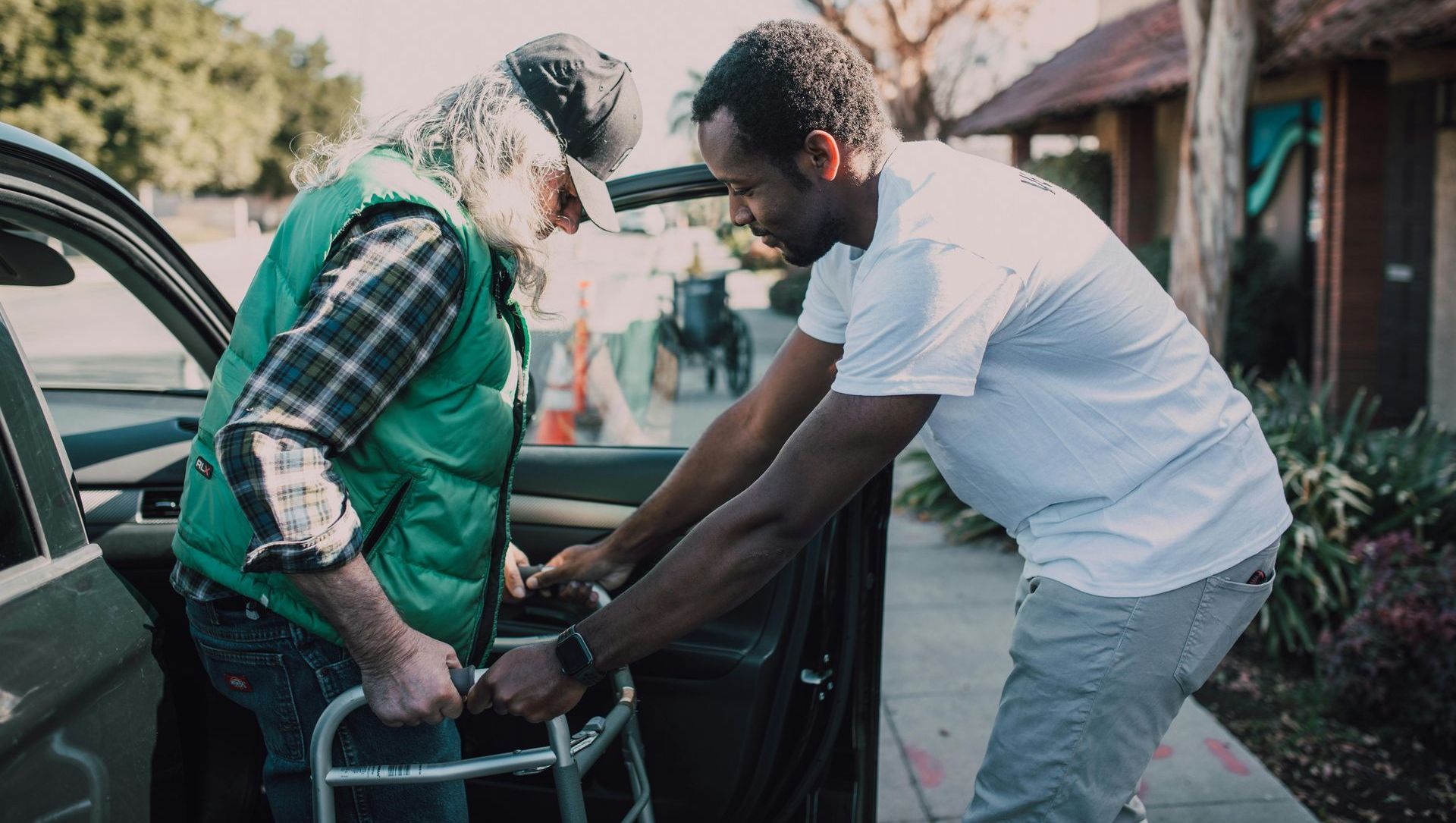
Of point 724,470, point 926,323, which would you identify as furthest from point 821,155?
point 724,470

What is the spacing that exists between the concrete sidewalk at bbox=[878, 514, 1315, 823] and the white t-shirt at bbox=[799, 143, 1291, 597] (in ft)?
5.71

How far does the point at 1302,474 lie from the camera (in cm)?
483

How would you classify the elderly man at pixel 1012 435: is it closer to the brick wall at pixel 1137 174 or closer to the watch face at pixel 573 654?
the watch face at pixel 573 654

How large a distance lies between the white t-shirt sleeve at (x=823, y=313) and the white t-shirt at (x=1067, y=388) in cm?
40

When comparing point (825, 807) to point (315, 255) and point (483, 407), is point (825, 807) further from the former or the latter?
point (315, 255)

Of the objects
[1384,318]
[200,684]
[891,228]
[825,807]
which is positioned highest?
[891,228]

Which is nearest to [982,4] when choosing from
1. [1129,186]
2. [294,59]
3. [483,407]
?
[1129,186]

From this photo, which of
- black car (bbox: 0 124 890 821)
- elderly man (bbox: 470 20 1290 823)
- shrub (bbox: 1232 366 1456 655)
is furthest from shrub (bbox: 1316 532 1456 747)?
black car (bbox: 0 124 890 821)

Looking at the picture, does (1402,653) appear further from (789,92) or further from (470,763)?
(470,763)

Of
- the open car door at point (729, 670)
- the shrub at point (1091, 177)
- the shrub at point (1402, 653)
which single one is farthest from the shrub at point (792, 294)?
the shrub at point (1091, 177)

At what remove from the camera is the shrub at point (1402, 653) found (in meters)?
3.62

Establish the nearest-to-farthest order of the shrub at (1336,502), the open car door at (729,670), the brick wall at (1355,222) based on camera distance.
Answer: the open car door at (729,670) < the shrub at (1336,502) < the brick wall at (1355,222)

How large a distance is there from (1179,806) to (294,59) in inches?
2825

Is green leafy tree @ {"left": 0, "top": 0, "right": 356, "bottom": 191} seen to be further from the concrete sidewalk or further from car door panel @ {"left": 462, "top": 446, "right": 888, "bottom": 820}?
car door panel @ {"left": 462, "top": 446, "right": 888, "bottom": 820}
